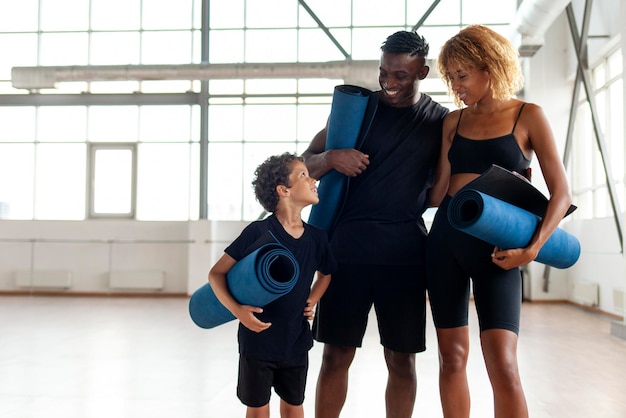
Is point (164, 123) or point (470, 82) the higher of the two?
point (164, 123)

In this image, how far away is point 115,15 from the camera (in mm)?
12086

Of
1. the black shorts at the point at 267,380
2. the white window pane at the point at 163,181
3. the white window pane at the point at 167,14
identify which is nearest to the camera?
the black shorts at the point at 267,380

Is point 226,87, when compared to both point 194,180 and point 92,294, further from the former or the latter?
point 92,294

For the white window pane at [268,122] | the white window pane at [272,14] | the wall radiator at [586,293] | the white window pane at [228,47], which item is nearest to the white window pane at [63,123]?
the white window pane at [228,47]

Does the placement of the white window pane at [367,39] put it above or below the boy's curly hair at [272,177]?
above

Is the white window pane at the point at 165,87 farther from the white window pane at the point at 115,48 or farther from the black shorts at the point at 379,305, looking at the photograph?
the black shorts at the point at 379,305

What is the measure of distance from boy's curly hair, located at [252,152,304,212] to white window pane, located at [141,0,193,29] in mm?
10366

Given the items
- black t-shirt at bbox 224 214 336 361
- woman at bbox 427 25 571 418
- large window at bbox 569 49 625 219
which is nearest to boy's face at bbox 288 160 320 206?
black t-shirt at bbox 224 214 336 361

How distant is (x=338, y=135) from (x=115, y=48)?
10.7 meters

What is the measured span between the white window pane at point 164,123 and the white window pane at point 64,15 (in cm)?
208

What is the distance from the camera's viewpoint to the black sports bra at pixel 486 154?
201 cm

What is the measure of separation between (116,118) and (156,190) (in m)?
1.53

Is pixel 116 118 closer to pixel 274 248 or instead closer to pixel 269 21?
pixel 269 21

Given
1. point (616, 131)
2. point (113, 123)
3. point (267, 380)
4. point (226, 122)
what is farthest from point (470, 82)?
point (113, 123)
